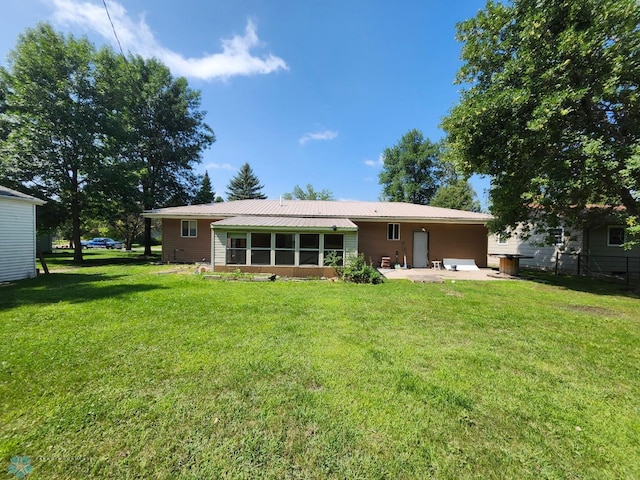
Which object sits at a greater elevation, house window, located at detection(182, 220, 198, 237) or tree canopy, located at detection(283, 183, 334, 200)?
tree canopy, located at detection(283, 183, 334, 200)

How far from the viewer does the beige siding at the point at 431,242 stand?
14125 millimetres

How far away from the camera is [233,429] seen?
2289mm

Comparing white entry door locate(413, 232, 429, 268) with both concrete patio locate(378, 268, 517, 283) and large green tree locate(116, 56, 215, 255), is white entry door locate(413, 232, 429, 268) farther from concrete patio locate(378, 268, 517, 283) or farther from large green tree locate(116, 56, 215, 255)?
large green tree locate(116, 56, 215, 255)

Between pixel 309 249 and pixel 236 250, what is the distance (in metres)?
3.08

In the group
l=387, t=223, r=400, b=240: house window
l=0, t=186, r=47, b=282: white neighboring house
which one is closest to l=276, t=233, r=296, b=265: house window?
l=387, t=223, r=400, b=240: house window

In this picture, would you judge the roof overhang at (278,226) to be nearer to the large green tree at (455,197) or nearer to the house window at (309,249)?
the house window at (309,249)

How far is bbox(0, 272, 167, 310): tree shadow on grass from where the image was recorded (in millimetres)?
6410

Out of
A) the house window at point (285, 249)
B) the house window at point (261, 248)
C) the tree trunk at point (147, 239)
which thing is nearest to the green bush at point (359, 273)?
the house window at point (285, 249)

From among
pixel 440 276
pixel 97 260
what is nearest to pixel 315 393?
pixel 440 276

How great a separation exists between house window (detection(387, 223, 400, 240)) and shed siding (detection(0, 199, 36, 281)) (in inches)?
600

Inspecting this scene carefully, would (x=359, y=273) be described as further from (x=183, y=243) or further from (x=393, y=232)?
(x=183, y=243)

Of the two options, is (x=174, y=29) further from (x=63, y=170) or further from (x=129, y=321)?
(x=63, y=170)

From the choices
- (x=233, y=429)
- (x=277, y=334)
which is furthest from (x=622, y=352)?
(x=233, y=429)

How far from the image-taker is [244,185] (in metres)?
39.6
